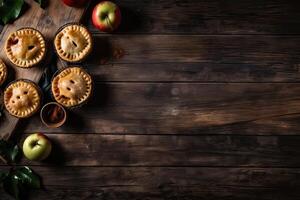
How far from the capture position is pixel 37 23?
2025mm

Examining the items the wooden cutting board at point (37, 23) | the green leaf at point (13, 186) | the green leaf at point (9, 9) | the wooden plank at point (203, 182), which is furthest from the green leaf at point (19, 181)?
the green leaf at point (9, 9)

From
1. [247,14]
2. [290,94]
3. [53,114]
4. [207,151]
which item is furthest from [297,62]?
[53,114]

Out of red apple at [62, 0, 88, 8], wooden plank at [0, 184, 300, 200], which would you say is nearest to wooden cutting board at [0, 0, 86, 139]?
red apple at [62, 0, 88, 8]

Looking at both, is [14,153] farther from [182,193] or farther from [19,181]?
[182,193]

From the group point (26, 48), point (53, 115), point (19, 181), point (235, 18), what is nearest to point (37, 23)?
point (26, 48)

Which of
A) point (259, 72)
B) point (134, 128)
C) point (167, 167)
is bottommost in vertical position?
point (167, 167)

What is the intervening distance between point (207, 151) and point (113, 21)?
0.64m

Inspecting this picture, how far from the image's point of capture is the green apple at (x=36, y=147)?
1977mm

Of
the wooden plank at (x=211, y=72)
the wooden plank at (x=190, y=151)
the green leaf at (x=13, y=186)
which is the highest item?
the wooden plank at (x=211, y=72)

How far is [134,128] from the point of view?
6.71ft

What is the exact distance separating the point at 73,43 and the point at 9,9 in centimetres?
30

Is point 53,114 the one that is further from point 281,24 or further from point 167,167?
point 281,24

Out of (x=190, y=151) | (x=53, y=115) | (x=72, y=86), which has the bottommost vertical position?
(x=190, y=151)

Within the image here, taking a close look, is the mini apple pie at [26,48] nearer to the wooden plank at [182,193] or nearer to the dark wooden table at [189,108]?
the dark wooden table at [189,108]
